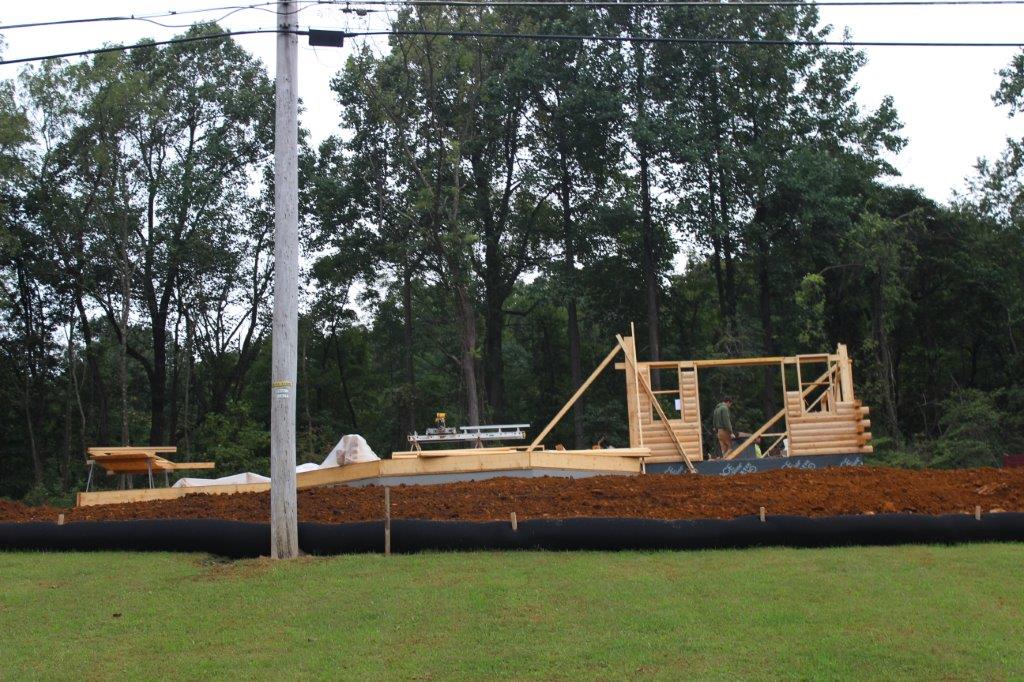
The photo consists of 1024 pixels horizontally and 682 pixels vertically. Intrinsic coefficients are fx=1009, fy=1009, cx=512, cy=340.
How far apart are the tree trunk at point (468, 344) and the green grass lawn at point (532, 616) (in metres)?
22.2

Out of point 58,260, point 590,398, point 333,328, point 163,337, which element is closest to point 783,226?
point 590,398

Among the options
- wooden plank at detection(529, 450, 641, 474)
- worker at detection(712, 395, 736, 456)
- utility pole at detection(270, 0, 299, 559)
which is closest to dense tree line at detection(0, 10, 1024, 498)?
worker at detection(712, 395, 736, 456)

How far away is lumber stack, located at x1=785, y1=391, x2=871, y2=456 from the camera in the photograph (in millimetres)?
20281

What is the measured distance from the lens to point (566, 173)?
3709 cm

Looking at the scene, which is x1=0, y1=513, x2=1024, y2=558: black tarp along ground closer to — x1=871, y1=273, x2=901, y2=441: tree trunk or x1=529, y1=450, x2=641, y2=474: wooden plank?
x1=529, y1=450, x2=641, y2=474: wooden plank

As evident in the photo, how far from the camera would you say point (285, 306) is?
1135 cm

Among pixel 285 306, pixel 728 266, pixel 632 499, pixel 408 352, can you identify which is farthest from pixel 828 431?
pixel 408 352

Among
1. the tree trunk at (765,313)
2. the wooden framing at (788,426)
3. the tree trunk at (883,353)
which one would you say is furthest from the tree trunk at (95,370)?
the tree trunk at (883,353)

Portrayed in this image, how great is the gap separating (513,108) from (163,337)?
15.6 meters

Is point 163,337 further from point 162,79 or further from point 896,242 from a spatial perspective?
point 896,242

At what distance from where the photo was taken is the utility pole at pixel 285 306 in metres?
11.2

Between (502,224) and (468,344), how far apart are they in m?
6.35

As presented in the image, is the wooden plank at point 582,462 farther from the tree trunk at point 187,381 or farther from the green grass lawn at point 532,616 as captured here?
the tree trunk at point 187,381

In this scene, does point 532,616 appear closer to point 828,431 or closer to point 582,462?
point 582,462
